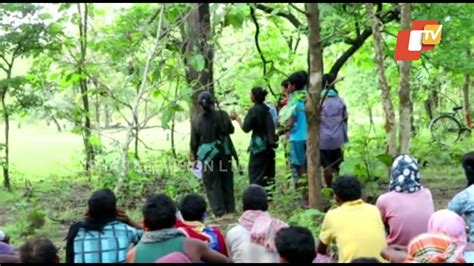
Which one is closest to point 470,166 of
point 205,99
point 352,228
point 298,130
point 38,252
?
point 352,228

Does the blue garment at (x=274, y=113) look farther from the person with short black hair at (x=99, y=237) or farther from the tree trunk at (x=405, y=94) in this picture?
the person with short black hair at (x=99, y=237)

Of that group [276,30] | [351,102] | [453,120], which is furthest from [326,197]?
[351,102]

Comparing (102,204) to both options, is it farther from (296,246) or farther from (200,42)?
(200,42)

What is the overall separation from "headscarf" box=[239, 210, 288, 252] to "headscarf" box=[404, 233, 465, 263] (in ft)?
3.47

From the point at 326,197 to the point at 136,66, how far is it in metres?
2.69

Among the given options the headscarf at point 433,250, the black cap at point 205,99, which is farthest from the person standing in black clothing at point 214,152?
the headscarf at point 433,250

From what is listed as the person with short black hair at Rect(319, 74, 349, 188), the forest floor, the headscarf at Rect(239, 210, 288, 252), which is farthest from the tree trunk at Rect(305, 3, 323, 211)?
the headscarf at Rect(239, 210, 288, 252)

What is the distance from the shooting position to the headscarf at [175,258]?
3.66 meters

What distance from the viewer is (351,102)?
23.1m

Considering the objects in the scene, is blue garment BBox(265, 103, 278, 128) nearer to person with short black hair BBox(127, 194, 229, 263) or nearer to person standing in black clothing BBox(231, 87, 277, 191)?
person standing in black clothing BBox(231, 87, 277, 191)

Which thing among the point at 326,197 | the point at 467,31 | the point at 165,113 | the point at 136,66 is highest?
the point at 467,31

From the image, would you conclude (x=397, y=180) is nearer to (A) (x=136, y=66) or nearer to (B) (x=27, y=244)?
(B) (x=27, y=244)

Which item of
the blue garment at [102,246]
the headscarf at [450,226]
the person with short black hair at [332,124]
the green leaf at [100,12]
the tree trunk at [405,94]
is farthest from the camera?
the green leaf at [100,12]

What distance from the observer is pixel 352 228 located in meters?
4.40
